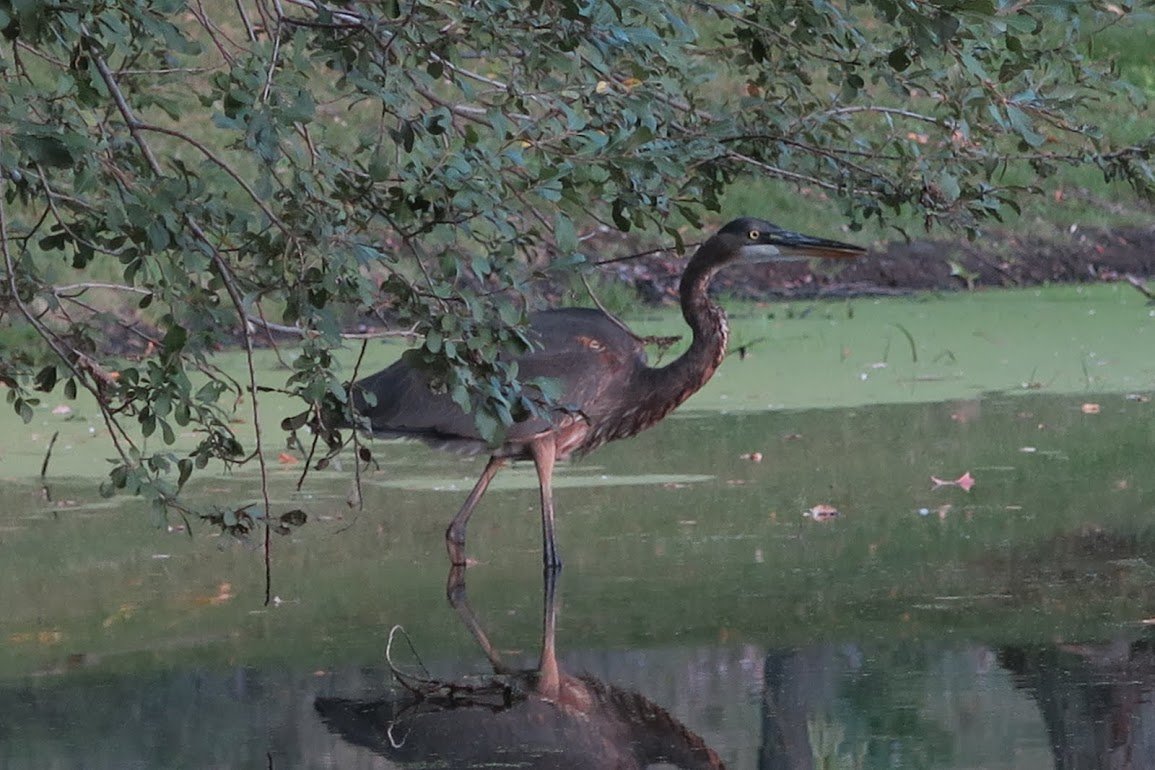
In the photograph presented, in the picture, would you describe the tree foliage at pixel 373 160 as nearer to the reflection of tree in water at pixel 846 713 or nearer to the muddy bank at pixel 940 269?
the reflection of tree in water at pixel 846 713

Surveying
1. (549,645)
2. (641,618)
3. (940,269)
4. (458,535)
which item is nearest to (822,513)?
(458,535)

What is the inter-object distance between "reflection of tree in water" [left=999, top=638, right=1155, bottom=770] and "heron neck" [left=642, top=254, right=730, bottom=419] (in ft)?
6.88

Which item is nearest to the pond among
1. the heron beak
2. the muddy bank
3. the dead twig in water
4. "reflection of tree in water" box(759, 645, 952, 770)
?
"reflection of tree in water" box(759, 645, 952, 770)

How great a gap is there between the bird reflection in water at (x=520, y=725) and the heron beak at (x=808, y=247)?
243 cm

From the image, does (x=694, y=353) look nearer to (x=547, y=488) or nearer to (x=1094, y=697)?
(x=547, y=488)

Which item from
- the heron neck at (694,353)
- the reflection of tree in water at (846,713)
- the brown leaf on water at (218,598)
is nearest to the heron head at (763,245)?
the heron neck at (694,353)

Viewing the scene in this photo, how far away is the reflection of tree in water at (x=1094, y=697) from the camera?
188 inches

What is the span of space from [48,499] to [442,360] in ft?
15.4

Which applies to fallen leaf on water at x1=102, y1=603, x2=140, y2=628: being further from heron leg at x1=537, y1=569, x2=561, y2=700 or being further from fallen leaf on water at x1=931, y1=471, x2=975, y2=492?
fallen leaf on water at x1=931, y1=471, x2=975, y2=492

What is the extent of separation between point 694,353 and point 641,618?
1530 mm

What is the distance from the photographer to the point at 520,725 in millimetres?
5234

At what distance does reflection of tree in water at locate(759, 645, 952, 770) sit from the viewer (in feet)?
15.9

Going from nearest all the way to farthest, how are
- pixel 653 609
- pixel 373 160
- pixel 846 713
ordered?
pixel 373 160 → pixel 846 713 → pixel 653 609

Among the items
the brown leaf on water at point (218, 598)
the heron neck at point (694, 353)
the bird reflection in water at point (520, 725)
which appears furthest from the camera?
the heron neck at point (694, 353)
